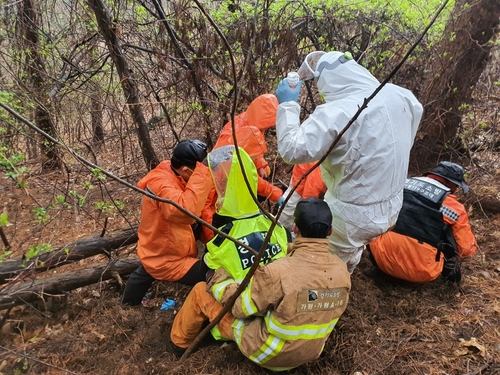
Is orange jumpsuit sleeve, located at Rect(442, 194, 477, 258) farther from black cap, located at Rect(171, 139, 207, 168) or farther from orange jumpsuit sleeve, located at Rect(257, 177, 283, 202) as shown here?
black cap, located at Rect(171, 139, 207, 168)

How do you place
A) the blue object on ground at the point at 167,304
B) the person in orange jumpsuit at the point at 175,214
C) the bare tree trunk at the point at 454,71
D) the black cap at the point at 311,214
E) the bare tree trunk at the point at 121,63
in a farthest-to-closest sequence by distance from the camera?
the bare tree trunk at the point at 454,71 → the bare tree trunk at the point at 121,63 → the blue object on ground at the point at 167,304 → the person in orange jumpsuit at the point at 175,214 → the black cap at the point at 311,214

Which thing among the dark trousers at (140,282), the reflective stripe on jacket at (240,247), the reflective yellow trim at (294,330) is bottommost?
the dark trousers at (140,282)

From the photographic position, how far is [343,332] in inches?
107

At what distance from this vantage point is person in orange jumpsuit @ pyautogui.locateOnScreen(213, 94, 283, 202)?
298cm

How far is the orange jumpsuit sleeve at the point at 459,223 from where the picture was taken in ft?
10.0

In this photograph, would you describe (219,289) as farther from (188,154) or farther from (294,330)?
(188,154)

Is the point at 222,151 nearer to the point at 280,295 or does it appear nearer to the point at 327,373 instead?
the point at 280,295

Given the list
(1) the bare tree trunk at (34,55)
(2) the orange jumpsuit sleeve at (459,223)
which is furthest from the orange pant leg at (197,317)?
(1) the bare tree trunk at (34,55)

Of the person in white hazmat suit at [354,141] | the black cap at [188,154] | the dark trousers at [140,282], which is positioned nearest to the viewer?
the person in white hazmat suit at [354,141]

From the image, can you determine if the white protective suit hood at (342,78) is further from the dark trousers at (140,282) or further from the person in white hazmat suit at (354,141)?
the dark trousers at (140,282)

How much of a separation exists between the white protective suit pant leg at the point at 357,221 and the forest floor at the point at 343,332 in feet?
2.32

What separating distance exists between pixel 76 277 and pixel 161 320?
981 millimetres

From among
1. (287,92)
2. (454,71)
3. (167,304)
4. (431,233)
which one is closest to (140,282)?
(167,304)

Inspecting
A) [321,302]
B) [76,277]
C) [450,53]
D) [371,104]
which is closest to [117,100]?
[76,277]
